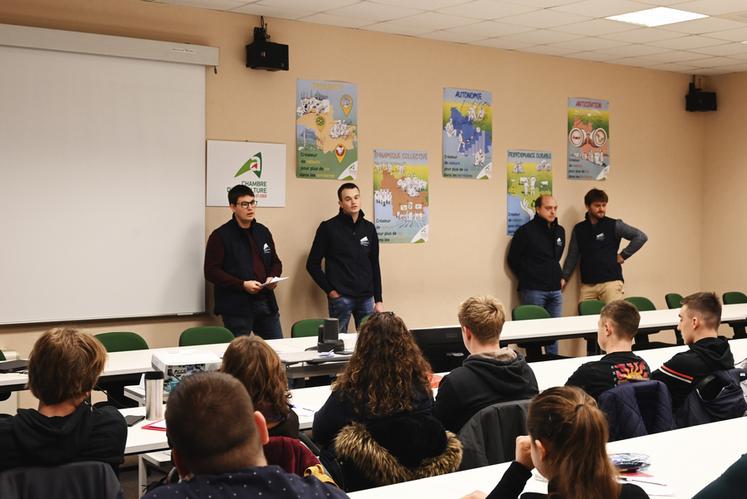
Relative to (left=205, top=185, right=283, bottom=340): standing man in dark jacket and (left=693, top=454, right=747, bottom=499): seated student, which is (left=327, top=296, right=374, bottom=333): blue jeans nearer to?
(left=205, top=185, right=283, bottom=340): standing man in dark jacket

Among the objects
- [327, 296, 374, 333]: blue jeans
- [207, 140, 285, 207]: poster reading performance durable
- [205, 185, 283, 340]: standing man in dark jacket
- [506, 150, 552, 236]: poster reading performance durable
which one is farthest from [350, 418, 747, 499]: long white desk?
[506, 150, 552, 236]: poster reading performance durable

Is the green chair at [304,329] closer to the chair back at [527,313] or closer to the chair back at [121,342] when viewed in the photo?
the chair back at [121,342]

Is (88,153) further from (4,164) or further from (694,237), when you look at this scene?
(694,237)

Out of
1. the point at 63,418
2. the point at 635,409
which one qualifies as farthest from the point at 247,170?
the point at 63,418

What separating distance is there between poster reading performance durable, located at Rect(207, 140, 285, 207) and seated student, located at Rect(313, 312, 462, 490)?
13.1 feet

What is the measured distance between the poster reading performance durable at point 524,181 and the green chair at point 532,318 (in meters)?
1.44

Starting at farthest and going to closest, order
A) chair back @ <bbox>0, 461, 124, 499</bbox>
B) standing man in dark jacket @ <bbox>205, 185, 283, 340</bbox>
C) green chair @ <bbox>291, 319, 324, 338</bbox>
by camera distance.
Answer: standing man in dark jacket @ <bbox>205, 185, 283, 340</bbox>
green chair @ <bbox>291, 319, 324, 338</bbox>
chair back @ <bbox>0, 461, 124, 499</bbox>

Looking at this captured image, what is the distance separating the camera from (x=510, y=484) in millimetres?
2223

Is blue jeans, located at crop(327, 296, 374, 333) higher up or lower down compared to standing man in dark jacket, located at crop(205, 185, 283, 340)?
lower down

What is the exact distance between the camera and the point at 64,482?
2561 mm

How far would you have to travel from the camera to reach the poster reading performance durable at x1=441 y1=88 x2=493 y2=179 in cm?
834

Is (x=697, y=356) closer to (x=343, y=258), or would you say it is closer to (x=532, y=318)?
(x=532, y=318)

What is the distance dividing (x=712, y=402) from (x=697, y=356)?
232 millimetres

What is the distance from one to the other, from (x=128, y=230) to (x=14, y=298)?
0.91 meters
